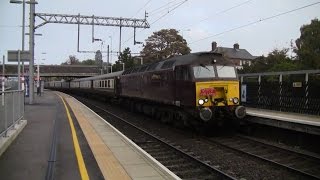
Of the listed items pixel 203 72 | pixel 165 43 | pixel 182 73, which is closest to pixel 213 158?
pixel 203 72

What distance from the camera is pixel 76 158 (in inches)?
428

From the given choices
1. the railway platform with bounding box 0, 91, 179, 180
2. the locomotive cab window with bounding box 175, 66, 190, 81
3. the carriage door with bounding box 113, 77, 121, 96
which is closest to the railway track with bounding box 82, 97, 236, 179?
the railway platform with bounding box 0, 91, 179, 180

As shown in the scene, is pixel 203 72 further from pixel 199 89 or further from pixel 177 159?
pixel 177 159

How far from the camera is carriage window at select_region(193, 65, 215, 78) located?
649 inches

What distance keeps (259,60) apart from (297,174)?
61347mm

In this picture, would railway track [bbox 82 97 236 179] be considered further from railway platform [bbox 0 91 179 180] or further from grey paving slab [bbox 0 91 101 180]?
grey paving slab [bbox 0 91 101 180]

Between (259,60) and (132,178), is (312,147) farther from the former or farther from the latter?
(259,60)

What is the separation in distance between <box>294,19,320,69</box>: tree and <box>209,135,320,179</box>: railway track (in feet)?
152

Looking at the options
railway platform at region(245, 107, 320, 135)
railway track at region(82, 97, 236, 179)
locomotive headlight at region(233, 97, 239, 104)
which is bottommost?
railway track at region(82, 97, 236, 179)

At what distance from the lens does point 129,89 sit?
2761 cm

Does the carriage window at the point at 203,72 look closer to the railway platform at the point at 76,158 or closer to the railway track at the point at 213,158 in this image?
the railway track at the point at 213,158

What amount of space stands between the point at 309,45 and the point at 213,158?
200 feet

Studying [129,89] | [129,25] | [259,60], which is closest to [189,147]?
[129,89]

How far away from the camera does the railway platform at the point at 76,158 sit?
9.07 m
